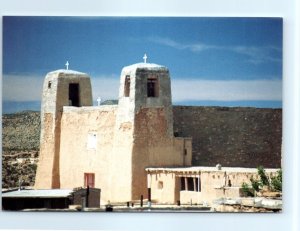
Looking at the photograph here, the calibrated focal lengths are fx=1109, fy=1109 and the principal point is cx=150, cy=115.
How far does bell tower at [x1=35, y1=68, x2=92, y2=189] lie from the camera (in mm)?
7801

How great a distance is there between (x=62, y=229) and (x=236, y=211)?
1.21 meters

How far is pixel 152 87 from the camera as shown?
25.8 ft

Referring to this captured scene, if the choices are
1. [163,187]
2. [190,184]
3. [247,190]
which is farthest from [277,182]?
[163,187]

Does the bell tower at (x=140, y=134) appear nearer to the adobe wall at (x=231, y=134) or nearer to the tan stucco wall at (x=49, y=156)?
the adobe wall at (x=231, y=134)

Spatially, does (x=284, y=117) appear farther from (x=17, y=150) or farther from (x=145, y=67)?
(x=17, y=150)

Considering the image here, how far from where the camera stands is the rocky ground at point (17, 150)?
25.5 ft

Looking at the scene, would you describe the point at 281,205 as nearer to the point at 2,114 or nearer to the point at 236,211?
the point at 236,211

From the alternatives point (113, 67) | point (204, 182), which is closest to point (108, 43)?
point (113, 67)

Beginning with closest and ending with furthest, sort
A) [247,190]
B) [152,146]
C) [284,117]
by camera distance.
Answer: [284,117], [247,190], [152,146]

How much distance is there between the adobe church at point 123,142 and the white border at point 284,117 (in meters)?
0.19

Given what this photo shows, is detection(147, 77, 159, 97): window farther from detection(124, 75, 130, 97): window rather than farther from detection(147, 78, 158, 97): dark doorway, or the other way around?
detection(124, 75, 130, 97): window

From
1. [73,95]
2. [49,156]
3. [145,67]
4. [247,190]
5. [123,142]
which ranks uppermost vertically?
[145,67]

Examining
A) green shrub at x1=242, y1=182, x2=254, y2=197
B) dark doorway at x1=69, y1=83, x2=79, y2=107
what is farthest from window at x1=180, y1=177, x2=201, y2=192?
dark doorway at x1=69, y1=83, x2=79, y2=107

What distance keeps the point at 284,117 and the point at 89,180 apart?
145 centimetres
